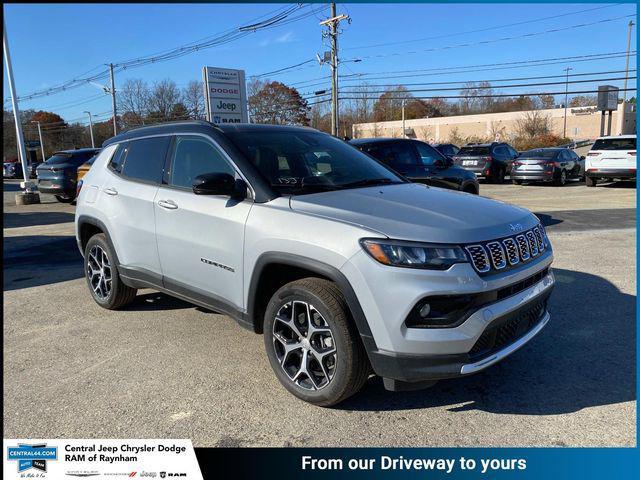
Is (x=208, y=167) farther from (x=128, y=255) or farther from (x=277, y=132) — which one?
(x=128, y=255)

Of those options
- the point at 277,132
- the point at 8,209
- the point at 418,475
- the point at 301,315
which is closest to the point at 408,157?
the point at 277,132

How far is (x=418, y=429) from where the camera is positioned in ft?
9.81

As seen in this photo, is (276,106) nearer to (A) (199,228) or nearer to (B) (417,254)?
(A) (199,228)

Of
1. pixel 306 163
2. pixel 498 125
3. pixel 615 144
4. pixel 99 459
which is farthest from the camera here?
pixel 498 125

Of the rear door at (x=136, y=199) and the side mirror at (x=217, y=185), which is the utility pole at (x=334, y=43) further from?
the side mirror at (x=217, y=185)

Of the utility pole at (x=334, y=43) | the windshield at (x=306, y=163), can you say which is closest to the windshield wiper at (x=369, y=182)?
the windshield at (x=306, y=163)

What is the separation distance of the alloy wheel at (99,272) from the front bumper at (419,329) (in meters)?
3.24

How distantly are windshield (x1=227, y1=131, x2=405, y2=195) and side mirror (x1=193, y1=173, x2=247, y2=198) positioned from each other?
0.84ft

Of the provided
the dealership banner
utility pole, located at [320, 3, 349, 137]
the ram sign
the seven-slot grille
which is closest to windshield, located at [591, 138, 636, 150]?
the ram sign

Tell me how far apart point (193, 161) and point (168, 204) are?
0.41 meters

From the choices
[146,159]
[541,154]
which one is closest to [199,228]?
[146,159]

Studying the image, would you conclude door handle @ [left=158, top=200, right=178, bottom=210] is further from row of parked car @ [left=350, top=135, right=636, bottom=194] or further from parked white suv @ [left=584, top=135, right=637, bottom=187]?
parked white suv @ [left=584, top=135, right=637, bottom=187]

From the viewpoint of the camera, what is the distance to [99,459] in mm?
2883

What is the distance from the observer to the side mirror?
3.42m
